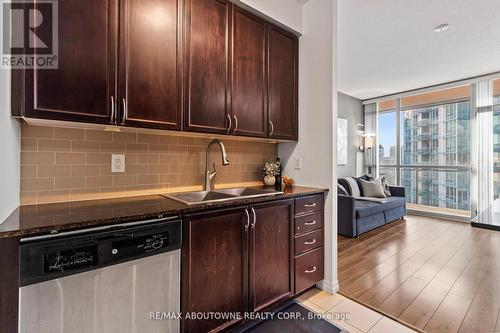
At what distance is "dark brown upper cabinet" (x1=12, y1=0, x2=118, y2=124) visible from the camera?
3.87 feet

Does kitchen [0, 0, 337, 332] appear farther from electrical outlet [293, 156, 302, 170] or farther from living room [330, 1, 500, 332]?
living room [330, 1, 500, 332]

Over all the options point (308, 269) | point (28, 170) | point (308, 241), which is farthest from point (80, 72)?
point (308, 269)

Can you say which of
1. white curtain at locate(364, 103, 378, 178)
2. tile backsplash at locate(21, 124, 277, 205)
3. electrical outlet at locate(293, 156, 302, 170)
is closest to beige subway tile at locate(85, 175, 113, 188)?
tile backsplash at locate(21, 124, 277, 205)

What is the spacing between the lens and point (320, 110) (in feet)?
7.35

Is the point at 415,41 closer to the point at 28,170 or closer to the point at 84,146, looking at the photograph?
the point at 84,146

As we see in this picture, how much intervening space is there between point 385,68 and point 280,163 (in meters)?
3.01

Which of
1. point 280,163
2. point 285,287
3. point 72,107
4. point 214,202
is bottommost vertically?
point 285,287

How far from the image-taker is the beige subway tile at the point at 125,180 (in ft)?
5.52

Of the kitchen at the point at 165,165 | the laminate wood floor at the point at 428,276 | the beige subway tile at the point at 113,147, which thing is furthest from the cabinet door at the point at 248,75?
the laminate wood floor at the point at 428,276

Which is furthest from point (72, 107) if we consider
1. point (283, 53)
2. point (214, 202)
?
point (283, 53)

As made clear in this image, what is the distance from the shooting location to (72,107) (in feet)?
4.21

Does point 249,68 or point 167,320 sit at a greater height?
point 249,68

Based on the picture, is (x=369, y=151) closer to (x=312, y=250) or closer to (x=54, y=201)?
(x=312, y=250)

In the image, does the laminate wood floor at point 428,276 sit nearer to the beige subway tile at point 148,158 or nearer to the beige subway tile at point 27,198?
the beige subway tile at point 148,158
